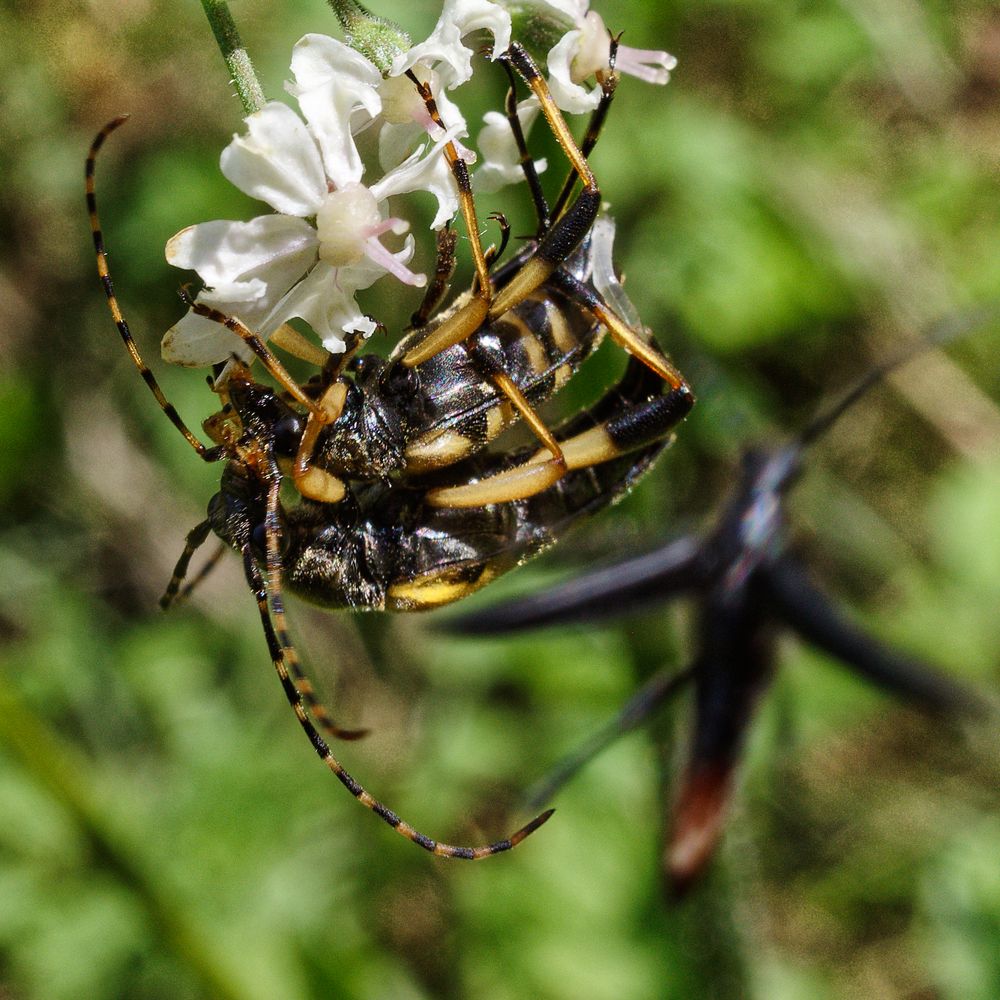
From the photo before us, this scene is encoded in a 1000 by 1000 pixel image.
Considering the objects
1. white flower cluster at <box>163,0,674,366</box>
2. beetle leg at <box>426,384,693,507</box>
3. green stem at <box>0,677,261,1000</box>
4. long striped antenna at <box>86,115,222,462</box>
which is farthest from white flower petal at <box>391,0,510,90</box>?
green stem at <box>0,677,261,1000</box>

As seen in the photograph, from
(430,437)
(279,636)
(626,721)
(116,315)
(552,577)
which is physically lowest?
(552,577)

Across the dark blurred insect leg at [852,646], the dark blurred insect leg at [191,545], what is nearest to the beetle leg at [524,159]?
the dark blurred insect leg at [191,545]

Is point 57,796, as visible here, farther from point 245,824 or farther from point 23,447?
point 23,447

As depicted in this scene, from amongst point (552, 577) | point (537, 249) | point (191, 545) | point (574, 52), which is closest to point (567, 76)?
point (574, 52)

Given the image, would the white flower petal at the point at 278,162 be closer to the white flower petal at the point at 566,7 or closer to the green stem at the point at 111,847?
the white flower petal at the point at 566,7

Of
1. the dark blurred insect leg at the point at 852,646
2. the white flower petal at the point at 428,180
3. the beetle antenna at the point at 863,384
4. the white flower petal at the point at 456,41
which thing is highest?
the white flower petal at the point at 456,41

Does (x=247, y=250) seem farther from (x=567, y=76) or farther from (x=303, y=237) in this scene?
(x=567, y=76)

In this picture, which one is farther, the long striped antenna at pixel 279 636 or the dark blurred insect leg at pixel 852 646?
the dark blurred insect leg at pixel 852 646
